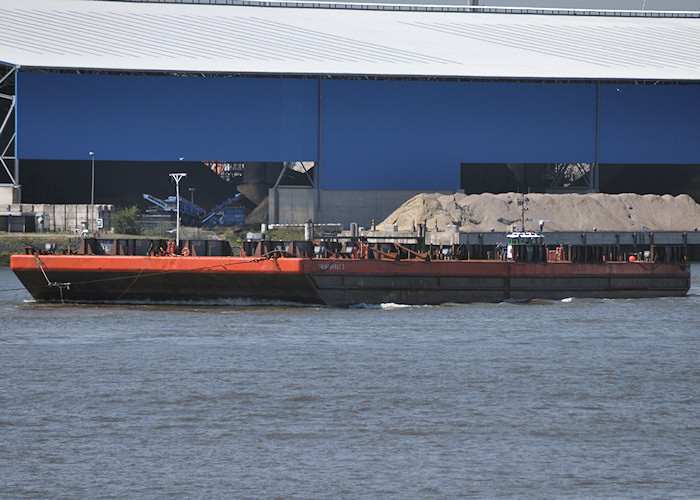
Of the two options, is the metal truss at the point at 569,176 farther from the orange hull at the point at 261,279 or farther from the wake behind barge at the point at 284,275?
the orange hull at the point at 261,279

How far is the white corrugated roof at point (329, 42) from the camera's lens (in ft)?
285

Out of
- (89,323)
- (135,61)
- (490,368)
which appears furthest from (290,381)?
(135,61)

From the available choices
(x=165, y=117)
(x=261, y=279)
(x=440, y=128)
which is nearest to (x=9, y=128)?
(x=165, y=117)

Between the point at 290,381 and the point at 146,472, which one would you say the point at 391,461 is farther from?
the point at 290,381

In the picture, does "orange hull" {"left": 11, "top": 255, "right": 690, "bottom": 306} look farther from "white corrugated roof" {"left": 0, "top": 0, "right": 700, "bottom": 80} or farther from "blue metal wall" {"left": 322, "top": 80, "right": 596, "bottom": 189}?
"blue metal wall" {"left": 322, "top": 80, "right": 596, "bottom": 189}

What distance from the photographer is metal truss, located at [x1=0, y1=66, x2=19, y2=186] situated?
85.9m

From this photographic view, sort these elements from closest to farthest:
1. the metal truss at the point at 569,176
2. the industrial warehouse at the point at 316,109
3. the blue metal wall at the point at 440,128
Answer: the industrial warehouse at the point at 316,109, the blue metal wall at the point at 440,128, the metal truss at the point at 569,176

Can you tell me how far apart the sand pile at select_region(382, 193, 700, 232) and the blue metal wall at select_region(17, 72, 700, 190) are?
3675 mm

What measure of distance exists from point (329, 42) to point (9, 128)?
2785cm

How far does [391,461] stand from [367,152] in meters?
71.2

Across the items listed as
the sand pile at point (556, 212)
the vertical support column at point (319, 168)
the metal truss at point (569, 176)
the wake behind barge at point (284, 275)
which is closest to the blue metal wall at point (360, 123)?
the vertical support column at point (319, 168)

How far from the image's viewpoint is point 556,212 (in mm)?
88312

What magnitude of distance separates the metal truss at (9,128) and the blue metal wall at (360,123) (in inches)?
38.1

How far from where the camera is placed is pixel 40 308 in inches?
1734
